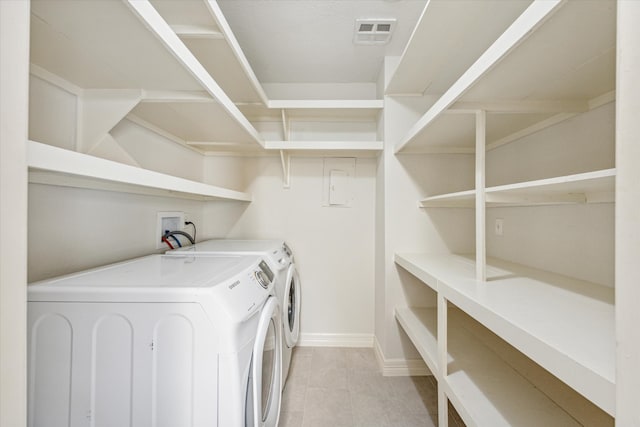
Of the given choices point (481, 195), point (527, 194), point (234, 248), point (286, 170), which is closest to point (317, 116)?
point (286, 170)

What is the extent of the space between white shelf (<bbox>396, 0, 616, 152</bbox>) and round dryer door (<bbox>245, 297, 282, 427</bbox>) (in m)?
1.18

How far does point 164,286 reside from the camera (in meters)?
0.81

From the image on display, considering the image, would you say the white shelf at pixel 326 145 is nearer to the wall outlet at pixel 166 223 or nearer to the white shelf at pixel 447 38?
the white shelf at pixel 447 38

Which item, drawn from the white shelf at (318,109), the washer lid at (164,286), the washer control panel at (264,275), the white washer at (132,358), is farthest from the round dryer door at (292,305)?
the white shelf at (318,109)

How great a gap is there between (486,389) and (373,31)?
2.01 meters

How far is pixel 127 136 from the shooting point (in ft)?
4.55

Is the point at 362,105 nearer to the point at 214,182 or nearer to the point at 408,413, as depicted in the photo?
the point at 214,182

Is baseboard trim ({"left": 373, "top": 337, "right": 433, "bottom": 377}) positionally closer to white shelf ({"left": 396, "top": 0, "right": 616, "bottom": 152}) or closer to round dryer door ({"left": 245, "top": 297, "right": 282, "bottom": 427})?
round dryer door ({"left": 245, "top": 297, "right": 282, "bottom": 427})

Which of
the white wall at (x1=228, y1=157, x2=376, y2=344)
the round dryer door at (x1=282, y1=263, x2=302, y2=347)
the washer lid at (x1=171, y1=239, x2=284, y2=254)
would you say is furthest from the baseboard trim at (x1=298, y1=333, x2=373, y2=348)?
the washer lid at (x1=171, y1=239, x2=284, y2=254)

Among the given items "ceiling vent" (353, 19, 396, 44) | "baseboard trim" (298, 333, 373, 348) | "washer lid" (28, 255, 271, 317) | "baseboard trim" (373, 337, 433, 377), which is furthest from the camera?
"baseboard trim" (298, 333, 373, 348)

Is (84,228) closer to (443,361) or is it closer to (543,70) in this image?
(443,361)

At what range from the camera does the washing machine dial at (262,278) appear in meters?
1.12

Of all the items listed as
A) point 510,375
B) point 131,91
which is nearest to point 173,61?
point 131,91

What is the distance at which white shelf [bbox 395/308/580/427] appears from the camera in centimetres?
88
